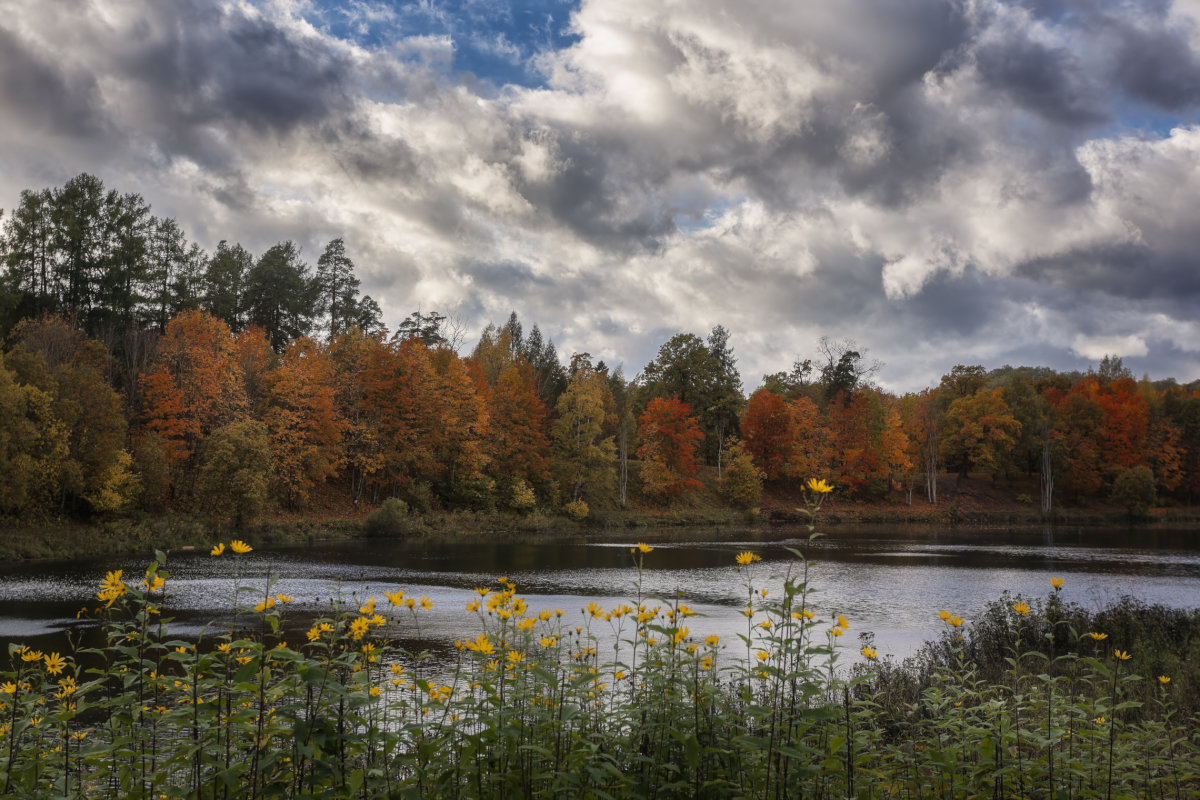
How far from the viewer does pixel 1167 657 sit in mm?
10617

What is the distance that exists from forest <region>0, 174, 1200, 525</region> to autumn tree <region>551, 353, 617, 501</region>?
166mm

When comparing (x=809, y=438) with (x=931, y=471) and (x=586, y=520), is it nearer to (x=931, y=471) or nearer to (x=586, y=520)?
(x=931, y=471)

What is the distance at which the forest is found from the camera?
1339 inches

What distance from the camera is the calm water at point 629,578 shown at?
53.8 feet

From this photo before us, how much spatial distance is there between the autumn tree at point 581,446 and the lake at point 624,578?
382 inches

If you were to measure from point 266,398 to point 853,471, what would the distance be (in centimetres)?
4707

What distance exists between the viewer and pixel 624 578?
24.9 meters

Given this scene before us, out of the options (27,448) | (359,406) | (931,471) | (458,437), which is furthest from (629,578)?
(931,471)

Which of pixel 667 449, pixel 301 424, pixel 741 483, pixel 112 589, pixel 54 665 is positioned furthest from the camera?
pixel 741 483

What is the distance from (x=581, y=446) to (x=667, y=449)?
8.42 m

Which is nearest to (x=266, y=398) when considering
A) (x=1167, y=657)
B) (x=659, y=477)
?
(x=659, y=477)

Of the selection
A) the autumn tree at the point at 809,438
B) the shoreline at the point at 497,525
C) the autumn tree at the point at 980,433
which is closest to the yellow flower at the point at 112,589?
the shoreline at the point at 497,525

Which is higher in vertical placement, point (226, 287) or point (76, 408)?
point (226, 287)

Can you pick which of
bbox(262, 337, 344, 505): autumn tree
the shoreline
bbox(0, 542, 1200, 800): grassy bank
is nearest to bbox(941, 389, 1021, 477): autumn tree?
the shoreline
